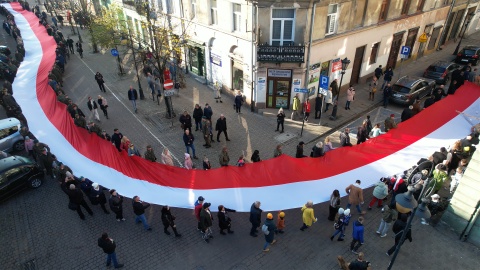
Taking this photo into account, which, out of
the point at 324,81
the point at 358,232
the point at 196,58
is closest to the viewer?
the point at 358,232

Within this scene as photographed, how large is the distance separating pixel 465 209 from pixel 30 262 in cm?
1479

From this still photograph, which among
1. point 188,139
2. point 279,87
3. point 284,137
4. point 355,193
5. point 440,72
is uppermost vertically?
point 355,193

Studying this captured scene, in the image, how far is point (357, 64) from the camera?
2291 centimetres

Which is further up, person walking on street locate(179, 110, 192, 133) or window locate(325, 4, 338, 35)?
window locate(325, 4, 338, 35)

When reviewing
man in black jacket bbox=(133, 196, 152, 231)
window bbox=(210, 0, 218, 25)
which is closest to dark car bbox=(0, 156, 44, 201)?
man in black jacket bbox=(133, 196, 152, 231)

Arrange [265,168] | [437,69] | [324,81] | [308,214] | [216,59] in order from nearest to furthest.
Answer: [308,214] → [265,168] → [324,81] → [216,59] → [437,69]

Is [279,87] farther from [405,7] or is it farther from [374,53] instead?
[405,7]

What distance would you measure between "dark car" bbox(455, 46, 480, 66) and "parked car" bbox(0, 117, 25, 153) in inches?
1297

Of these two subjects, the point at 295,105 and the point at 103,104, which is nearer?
the point at 295,105

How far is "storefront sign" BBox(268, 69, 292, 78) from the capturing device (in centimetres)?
1900

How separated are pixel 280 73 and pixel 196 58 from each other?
857 cm

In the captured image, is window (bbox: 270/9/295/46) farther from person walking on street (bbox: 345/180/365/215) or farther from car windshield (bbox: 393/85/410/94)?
person walking on street (bbox: 345/180/365/215)

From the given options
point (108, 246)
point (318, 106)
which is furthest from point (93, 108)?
point (318, 106)

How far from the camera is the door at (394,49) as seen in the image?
24.7m
